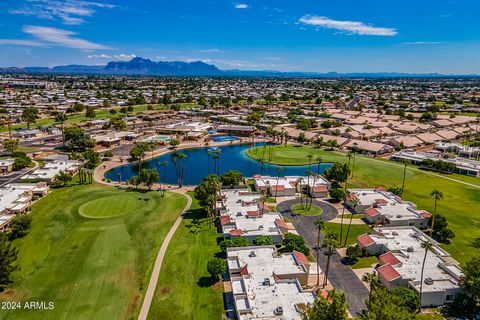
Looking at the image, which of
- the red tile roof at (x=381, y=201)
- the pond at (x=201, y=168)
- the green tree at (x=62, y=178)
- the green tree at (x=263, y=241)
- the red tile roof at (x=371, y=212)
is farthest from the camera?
the pond at (x=201, y=168)

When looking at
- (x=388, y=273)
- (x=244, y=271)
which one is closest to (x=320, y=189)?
(x=388, y=273)

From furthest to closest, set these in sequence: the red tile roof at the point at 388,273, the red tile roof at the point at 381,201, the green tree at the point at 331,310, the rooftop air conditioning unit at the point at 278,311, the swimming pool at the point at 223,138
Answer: the swimming pool at the point at 223,138
the red tile roof at the point at 381,201
the red tile roof at the point at 388,273
the rooftop air conditioning unit at the point at 278,311
the green tree at the point at 331,310

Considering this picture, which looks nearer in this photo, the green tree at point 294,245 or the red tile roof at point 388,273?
the red tile roof at point 388,273

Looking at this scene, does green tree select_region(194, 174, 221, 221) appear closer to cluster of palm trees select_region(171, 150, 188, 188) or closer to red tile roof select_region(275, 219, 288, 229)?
red tile roof select_region(275, 219, 288, 229)

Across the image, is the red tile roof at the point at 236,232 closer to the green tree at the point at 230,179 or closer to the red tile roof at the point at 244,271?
the red tile roof at the point at 244,271

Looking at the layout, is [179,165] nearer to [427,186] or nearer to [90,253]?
[90,253]

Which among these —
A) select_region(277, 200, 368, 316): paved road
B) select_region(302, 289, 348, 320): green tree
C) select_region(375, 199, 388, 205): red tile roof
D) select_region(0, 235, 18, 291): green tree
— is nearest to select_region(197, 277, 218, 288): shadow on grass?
select_region(277, 200, 368, 316): paved road

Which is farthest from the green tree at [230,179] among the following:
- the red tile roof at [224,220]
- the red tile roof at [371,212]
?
the red tile roof at [371,212]
